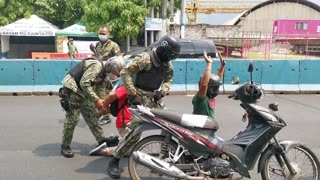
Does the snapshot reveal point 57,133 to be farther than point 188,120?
Yes

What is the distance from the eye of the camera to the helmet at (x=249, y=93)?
3994mm

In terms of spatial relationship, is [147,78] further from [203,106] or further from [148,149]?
[148,149]

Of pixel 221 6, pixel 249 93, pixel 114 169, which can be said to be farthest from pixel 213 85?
pixel 221 6

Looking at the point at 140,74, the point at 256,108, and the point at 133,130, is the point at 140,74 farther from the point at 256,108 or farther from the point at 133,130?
the point at 256,108

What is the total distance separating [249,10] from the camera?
56531 mm

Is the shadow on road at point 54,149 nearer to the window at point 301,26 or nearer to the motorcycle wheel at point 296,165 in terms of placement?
the motorcycle wheel at point 296,165

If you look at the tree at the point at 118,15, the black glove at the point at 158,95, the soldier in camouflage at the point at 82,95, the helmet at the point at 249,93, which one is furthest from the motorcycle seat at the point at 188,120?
the tree at the point at 118,15

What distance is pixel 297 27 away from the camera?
139 feet

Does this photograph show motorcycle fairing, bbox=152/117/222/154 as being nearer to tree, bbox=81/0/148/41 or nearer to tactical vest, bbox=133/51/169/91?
tactical vest, bbox=133/51/169/91

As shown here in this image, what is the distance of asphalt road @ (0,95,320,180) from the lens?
4.89 metres

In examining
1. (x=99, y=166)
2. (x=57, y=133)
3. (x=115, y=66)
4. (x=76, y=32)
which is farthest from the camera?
(x=76, y=32)

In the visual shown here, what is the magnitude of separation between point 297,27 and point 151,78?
40.9m

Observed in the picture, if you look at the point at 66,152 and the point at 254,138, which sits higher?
the point at 254,138

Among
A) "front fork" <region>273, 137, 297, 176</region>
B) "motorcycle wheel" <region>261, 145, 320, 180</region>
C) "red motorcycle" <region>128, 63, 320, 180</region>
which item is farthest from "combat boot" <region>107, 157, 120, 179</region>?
"front fork" <region>273, 137, 297, 176</region>
